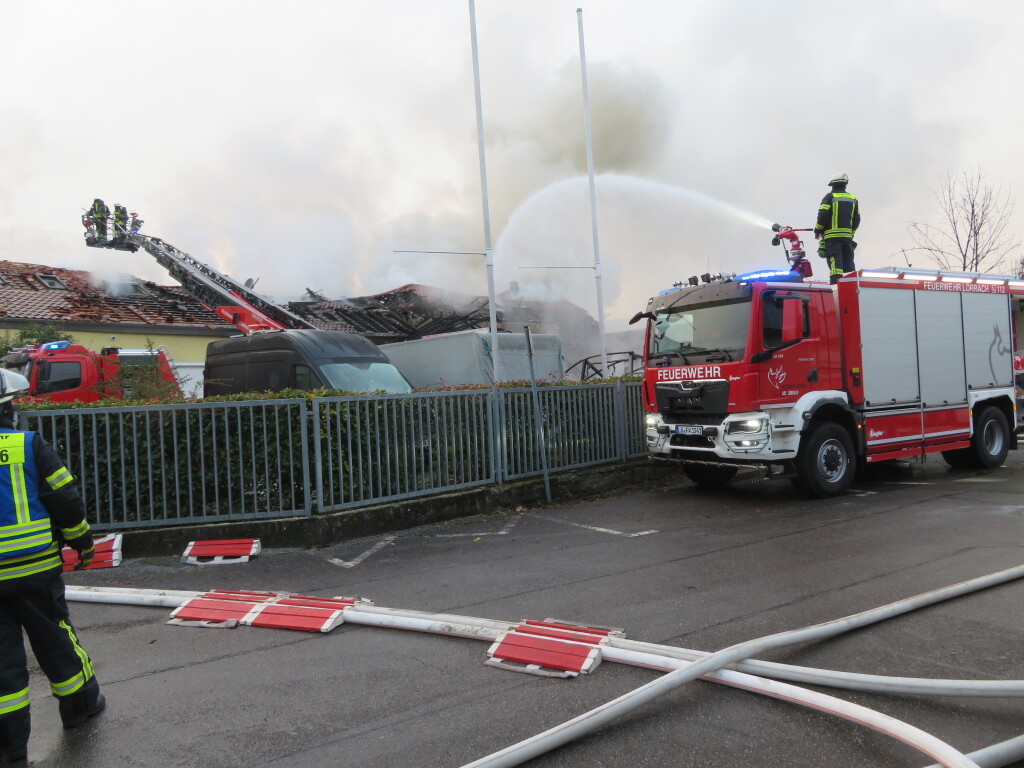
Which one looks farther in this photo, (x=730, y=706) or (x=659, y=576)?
(x=659, y=576)

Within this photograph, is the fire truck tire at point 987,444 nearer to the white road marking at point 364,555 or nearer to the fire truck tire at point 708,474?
the fire truck tire at point 708,474

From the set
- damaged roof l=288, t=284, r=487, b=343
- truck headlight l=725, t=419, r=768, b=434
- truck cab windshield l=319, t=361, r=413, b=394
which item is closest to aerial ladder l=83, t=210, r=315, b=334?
truck cab windshield l=319, t=361, r=413, b=394

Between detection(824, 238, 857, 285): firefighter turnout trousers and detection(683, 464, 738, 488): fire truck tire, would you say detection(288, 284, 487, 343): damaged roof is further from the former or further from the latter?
detection(824, 238, 857, 285): firefighter turnout trousers

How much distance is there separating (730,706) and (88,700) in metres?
3.04

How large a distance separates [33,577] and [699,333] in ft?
24.3

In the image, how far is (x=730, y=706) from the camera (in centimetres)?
324

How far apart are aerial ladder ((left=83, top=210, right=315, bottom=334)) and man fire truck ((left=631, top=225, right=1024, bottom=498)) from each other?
A: 864 centimetres

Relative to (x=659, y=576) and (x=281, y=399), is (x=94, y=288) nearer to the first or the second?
(x=281, y=399)

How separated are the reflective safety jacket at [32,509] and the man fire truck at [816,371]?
6795mm

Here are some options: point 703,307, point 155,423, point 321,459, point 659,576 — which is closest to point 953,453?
point 703,307

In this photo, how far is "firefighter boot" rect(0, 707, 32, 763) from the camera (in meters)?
3.03

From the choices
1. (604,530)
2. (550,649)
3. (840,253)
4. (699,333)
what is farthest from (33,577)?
(840,253)

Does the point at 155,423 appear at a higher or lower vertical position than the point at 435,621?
higher

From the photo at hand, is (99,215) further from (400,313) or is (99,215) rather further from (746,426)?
(746,426)
